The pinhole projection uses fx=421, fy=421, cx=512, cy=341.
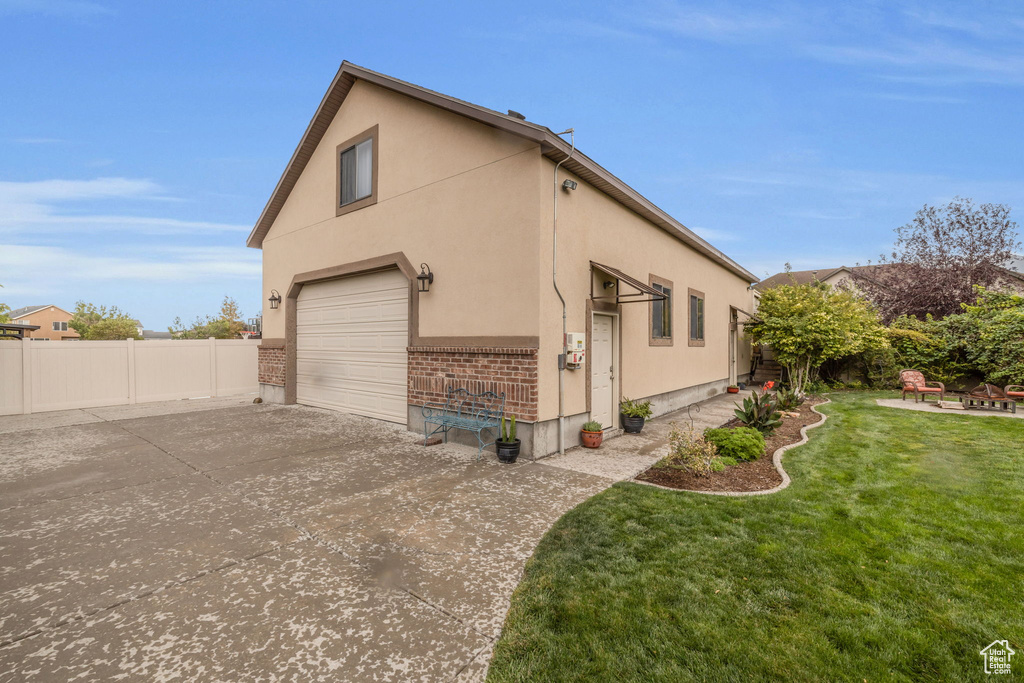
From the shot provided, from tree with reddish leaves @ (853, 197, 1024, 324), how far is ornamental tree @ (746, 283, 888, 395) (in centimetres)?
894

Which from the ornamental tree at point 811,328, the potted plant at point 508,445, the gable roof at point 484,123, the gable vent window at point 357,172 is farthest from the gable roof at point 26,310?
the ornamental tree at point 811,328

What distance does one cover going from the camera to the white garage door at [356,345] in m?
8.62

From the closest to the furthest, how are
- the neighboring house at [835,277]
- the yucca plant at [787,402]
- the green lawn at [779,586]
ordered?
1. the green lawn at [779,586]
2. the yucca plant at [787,402]
3. the neighboring house at [835,277]

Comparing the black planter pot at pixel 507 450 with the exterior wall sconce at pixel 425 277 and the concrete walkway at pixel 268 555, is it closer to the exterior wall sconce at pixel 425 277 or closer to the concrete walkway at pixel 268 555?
the concrete walkway at pixel 268 555

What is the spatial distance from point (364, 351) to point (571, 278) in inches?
199

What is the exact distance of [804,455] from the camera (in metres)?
6.39

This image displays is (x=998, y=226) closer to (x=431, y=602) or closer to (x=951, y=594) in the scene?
(x=951, y=594)

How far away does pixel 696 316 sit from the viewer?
12.6m

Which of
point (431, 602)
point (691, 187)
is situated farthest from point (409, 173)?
point (691, 187)

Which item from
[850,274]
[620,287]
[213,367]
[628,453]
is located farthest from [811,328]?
Result: [850,274]

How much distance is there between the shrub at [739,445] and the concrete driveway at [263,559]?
227 centimetres

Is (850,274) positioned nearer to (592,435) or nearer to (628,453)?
(628,453)

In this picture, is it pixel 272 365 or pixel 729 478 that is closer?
pixel 729 478

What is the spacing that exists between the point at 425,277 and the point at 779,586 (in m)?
6.47
